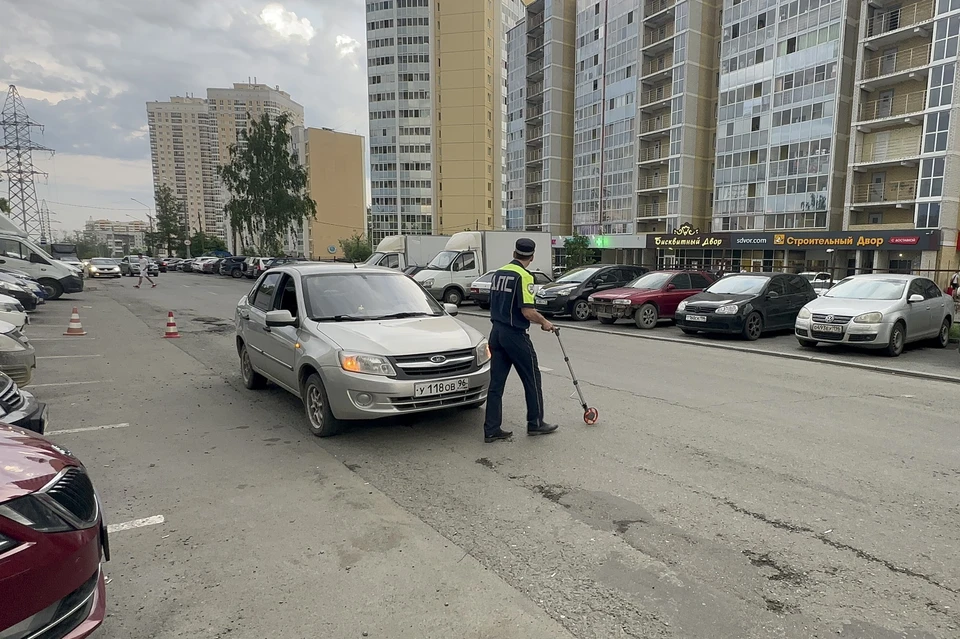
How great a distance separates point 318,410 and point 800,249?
158 feet

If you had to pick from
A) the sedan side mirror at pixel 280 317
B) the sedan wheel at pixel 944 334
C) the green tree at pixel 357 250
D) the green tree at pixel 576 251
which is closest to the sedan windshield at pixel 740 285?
the sedan wheel at pixel 944 334

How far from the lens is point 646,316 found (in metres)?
15.1

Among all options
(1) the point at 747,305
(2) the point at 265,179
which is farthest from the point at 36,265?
(2) the point at 265,179

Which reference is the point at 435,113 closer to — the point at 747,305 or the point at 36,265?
the point at 36,265

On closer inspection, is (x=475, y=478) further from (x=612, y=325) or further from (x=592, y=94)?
(x=592, y=94)

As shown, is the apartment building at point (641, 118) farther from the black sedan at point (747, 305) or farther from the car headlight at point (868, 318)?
the car headlight at point (868, 318)

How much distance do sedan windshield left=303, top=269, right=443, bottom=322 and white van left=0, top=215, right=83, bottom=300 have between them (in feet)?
69.6

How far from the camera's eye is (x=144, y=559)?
11.1ft

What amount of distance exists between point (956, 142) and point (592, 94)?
34806mm

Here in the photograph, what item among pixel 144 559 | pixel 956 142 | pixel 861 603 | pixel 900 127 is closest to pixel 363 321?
pixel 144 559

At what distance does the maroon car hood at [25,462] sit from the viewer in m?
2.21

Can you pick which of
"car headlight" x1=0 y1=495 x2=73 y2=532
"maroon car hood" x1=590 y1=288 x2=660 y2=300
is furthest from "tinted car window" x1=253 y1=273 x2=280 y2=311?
"maroon car hood" x1=590 y1=288 x2=660 y2=300

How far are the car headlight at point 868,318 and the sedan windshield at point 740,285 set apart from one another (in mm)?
2902

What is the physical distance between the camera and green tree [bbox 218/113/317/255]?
49.1m
